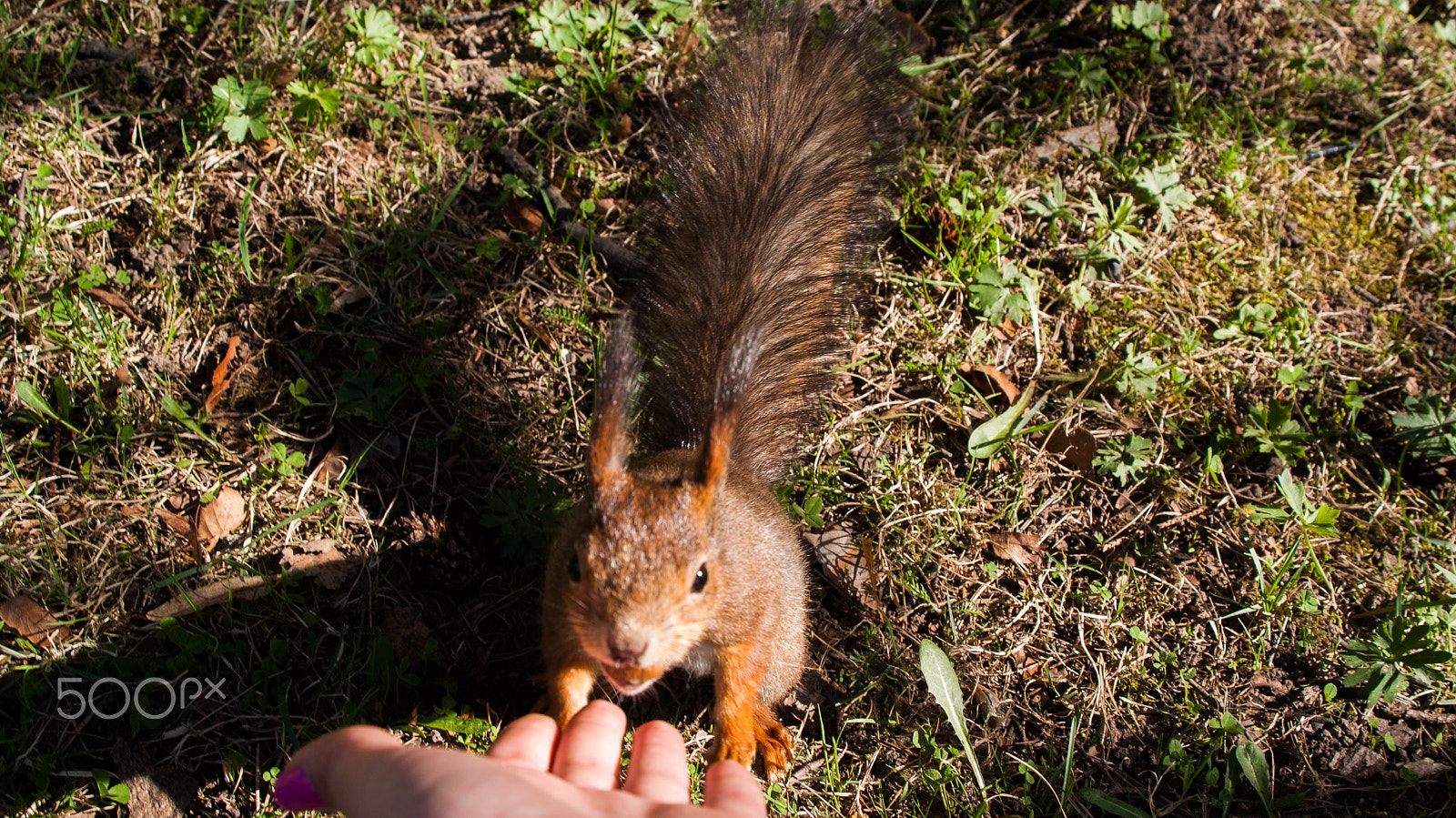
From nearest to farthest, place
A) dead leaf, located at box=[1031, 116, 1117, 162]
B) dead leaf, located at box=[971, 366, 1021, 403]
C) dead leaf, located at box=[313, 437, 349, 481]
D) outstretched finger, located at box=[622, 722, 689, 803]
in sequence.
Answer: outstretched finger, located at box=[622, 722, 689, 803], dead leaf, located at box=[313, 437, 349, 481], dead leaf, located at box=[971, 366, 1021, 403], dead leaf, located at box=[1031, 116, 1117, 162]

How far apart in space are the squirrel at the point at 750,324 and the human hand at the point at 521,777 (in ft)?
0.74

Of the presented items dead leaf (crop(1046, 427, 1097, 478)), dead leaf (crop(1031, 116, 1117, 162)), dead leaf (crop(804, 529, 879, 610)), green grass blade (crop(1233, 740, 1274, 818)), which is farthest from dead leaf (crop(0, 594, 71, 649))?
dead leaf (crop(1031, 116, 1117, 162))

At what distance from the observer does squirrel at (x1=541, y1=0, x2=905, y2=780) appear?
217cm

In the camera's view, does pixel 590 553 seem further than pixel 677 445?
No

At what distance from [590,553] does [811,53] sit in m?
1.67

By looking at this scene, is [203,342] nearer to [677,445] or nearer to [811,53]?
[677,445]

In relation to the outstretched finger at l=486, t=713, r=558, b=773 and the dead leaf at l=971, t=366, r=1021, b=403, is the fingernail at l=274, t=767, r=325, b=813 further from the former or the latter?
the dead leaf at l=971, t=366, r=1021, b=403

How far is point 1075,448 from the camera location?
2996mm

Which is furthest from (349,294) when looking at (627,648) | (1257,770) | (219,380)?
(1257,770)

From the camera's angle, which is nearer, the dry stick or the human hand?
the human hand

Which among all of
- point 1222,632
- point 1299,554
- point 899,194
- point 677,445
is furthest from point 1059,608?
point 899,194

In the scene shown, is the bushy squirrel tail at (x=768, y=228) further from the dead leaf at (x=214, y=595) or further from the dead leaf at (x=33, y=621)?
the dead leaf at (x=33, y=621)

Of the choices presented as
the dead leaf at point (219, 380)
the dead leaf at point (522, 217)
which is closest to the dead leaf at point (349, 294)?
the dead leaf at point (219, 380)

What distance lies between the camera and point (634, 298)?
2.62m
